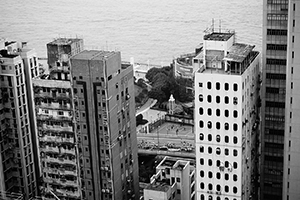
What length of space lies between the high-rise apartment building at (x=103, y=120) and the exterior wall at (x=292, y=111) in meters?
5.25

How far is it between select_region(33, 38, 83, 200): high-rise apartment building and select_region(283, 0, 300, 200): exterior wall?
646cm

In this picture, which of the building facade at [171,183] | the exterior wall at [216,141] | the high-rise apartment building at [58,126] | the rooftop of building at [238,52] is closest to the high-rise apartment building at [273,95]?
the rooftop of building at [238,52]

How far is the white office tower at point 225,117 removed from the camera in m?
15.6

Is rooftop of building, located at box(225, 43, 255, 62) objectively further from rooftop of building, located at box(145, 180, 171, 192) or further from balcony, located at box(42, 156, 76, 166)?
balcony, located at box(42, 156, 76, 166)

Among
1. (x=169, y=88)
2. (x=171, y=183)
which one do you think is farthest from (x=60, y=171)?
(x=169, y=88)

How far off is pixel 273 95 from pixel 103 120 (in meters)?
5.06

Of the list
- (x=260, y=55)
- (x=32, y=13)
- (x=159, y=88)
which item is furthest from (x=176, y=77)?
(x=32, y=13)

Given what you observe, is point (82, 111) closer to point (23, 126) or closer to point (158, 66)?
point (23, 126)

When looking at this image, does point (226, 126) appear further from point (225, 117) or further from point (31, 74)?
point (31, 74)

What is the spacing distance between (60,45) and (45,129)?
271cm

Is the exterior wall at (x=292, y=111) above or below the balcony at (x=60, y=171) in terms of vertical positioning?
above

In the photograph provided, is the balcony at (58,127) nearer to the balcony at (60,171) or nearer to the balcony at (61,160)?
the balcony at (61,160)

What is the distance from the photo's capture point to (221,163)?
1620 cm

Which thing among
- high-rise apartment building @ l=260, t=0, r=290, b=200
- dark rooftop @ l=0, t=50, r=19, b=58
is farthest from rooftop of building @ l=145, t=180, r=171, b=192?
dark rooftop @ l=0, t=50, r=19, b=58
